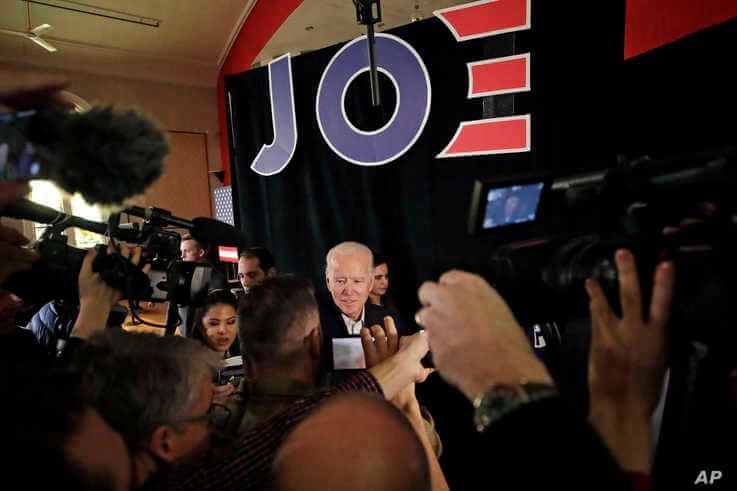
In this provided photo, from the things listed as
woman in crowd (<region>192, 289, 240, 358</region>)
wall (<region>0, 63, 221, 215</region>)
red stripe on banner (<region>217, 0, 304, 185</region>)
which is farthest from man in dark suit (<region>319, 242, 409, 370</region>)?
wall (<region>0, 63, 221, 215</region>)

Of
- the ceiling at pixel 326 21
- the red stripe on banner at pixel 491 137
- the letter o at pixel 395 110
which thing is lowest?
the red stripe on banner at pixel 491 137

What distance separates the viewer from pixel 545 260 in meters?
0.62

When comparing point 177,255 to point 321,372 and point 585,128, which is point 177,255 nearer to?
point 321,372

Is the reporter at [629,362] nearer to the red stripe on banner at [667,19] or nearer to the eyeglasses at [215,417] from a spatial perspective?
the eyeglasses at [215,417]

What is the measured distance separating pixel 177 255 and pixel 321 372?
0.43 meters

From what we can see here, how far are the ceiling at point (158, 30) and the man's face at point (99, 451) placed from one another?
15.0 ft

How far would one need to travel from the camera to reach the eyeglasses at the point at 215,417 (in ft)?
2.73

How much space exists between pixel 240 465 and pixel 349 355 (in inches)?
19.2

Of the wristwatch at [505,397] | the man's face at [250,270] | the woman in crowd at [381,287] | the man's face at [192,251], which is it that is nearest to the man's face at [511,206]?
the wristwatch at [505,397]

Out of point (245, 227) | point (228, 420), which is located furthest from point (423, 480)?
point (245, 227)

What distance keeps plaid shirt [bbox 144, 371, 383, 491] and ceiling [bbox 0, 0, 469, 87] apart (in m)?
4.42

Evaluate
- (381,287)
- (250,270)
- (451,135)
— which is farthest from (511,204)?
(250,270)

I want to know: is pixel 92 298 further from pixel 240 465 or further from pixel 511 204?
pixel 511 204

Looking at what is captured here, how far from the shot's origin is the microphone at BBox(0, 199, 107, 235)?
887mm
